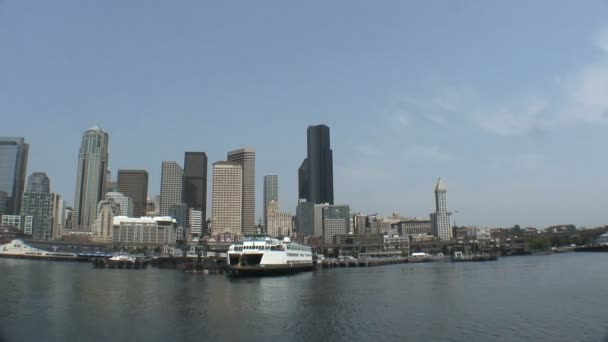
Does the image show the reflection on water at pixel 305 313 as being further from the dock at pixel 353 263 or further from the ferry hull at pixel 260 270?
the dock at pixel 353 263

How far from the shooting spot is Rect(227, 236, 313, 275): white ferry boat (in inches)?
3307

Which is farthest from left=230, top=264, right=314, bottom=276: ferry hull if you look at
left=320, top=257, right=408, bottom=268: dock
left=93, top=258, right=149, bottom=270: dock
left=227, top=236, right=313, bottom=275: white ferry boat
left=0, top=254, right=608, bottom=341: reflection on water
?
left=320, top=257, right=408, bottom=268: dock

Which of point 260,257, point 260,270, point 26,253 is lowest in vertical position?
point 260,270

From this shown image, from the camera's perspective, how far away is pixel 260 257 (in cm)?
8662

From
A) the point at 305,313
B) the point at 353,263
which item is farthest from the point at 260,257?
the point at 353,263

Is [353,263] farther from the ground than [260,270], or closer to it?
closer to it

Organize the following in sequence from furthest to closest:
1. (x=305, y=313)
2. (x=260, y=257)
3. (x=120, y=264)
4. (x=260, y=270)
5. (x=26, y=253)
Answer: (x=26, y=253) → (x=120, y=264) → (x=260, y=257) → (x=260, y=270) → (x=305, y=313)

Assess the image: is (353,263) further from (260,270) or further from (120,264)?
(260,270)

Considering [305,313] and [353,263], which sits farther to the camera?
[353,263]

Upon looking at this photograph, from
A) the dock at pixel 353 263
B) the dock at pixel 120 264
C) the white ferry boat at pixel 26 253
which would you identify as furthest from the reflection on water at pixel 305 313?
the white ferry boat at pixel 26 253

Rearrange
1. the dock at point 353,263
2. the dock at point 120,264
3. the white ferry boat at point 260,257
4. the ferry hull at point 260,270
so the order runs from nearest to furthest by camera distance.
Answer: the ferry hull at point 260,270 < the white ferry boat at point 260,257 < the dock at point 120,264 < the dock at point 353,263

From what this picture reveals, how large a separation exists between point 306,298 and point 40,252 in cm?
17889

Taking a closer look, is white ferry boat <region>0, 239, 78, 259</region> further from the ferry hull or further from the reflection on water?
the reflection on water

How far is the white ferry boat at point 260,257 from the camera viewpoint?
84000 millimetres
